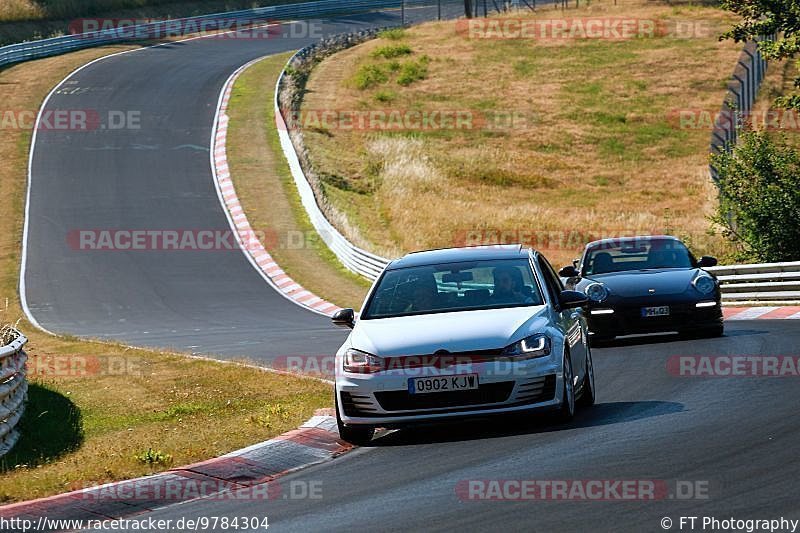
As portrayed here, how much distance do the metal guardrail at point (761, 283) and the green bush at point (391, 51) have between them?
44.5 m

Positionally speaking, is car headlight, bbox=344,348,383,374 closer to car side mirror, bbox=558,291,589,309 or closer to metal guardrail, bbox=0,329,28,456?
car side mirror, bbox=558,291,589,309

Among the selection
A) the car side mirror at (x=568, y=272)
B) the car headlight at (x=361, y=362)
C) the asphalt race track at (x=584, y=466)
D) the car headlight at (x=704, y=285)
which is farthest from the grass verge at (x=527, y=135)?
the car headlight at (x=361, y=362)

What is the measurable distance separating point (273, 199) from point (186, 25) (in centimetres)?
3533

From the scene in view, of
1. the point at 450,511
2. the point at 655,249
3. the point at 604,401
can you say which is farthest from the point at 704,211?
the point at 450,511

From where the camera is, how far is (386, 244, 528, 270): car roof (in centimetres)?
1163

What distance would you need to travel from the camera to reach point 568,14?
261 feet

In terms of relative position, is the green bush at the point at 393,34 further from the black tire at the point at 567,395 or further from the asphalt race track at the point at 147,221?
the black tire at the point at 567,395

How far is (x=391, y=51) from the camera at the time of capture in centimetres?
6844

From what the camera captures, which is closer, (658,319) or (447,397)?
(447,397)

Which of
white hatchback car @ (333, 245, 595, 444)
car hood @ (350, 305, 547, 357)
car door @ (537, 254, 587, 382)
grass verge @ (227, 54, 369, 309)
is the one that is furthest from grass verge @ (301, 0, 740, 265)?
car hood @ (350, 305, 547, 357)

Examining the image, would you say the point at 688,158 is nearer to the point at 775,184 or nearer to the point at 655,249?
the point at 775,184

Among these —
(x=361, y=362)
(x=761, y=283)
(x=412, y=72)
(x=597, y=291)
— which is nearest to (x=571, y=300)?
(x=361, y=362)

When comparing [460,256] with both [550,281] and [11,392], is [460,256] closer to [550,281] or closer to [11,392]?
[550,281]

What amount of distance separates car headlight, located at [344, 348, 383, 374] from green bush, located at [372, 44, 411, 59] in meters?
58.3
